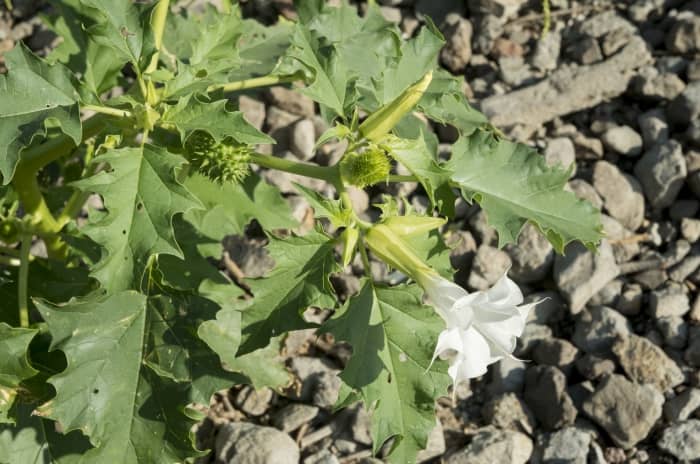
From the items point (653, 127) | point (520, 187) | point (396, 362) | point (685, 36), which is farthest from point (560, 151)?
point (396, 362)

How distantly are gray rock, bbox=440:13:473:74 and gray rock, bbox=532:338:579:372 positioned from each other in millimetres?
1369

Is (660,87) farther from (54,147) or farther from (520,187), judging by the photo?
(54,147)

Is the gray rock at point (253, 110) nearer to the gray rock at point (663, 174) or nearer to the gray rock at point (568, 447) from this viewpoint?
the gray rock at point (663, 174)

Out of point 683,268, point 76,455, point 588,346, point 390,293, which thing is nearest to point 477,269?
point 588,346

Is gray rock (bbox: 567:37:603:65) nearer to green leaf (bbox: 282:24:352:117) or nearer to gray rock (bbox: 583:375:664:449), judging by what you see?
gray rock (bbox: 583:375:664:449)

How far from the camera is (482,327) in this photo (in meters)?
2.04

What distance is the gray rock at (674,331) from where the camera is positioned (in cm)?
312

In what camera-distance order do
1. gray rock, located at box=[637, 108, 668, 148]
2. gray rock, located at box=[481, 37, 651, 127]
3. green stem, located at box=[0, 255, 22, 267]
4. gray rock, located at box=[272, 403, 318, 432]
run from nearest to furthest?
green stem, located at box=[0, 255, 22, 267] < gray rock, located at box=[272, 403, 318, 432] < gray rock, located at box=[637, 108, 668, 148] < gray rock, located at box=[481, 37, 651, 127]

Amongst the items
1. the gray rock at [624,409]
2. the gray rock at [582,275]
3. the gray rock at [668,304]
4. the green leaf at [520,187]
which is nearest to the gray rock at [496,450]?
the gray rock at [624,409]

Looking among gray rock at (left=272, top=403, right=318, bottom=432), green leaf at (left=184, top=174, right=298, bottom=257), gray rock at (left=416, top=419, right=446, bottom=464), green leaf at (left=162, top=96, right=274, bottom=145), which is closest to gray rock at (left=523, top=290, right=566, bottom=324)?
gray rock at (left=416, top=419, right=446, bottom=464)

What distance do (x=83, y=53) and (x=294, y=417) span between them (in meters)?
1.38

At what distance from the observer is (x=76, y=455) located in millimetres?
2506

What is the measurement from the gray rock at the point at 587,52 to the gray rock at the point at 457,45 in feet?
1.49

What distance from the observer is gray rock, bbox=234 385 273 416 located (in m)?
3.14
